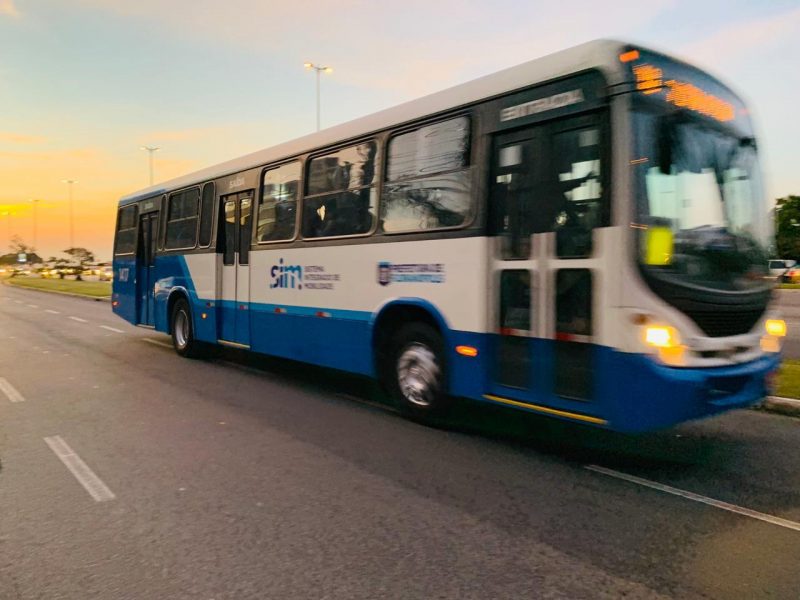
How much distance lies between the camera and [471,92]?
6016 mm

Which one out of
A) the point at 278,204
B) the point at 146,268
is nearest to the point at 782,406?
the point at 278,204

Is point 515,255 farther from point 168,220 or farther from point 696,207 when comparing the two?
point 168,220

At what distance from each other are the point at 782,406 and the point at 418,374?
13.4 feet

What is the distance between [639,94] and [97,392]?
7231mm

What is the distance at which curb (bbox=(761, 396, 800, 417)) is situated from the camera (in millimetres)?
6824

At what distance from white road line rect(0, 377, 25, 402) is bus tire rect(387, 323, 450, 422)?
4740 mm

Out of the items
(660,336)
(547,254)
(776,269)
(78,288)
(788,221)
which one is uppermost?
(788,221)

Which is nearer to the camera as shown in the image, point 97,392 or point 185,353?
point 97,392

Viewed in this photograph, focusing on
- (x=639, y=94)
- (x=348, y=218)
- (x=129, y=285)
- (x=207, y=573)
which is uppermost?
(x=639, y=94)

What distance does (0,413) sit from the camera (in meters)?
7.03

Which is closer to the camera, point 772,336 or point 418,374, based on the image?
point 772,336

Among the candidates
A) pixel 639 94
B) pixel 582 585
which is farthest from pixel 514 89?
pixel 582 585

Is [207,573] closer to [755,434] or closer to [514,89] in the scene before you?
[514,89]

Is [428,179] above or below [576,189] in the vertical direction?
above
